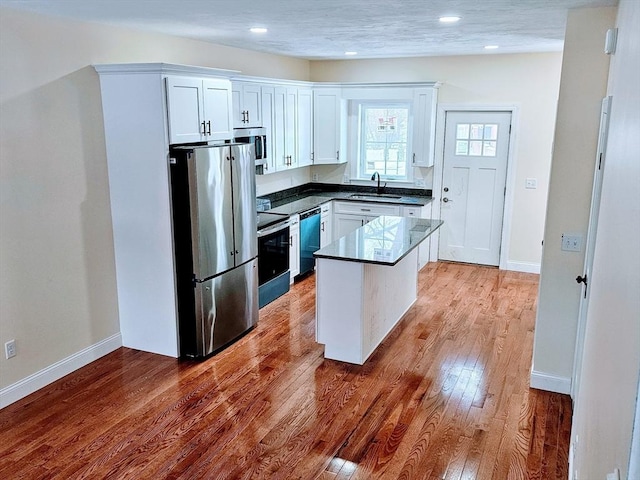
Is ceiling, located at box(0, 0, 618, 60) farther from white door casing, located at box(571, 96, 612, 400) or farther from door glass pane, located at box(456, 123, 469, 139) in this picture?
door glass pane, located at box(456, 123, 469, 139)

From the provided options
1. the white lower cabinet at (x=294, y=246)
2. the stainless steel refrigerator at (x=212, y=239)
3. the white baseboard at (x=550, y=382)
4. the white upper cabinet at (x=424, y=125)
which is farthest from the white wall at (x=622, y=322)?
the white upper cabinet at (x=424, y=125)

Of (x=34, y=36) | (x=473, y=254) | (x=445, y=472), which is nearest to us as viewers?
(x=445, y=472)

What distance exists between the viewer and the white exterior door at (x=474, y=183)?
22.1 ft

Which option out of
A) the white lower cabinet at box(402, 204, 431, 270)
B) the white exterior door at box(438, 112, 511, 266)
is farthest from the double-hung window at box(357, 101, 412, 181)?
the white lower cabinet at box(402, 204, 431, 270)

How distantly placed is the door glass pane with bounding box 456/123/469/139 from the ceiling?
4.29 feet

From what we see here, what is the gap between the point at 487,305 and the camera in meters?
5.62

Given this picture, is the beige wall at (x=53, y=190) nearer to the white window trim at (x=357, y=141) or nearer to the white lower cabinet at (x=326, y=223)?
the white lower cabinet at (x=326, y=223)

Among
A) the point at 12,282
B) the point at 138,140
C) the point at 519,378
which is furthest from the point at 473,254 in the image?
the point at 12,282

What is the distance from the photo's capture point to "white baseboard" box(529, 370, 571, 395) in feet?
12.5

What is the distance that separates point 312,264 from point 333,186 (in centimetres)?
147

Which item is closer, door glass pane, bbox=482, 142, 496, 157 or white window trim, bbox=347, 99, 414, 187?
door glass pane, bbox=482, 142, 496, 157

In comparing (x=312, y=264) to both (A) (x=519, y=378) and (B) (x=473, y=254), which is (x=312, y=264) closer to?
(B) (x=473, y=254)

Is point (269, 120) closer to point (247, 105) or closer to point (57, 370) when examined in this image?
point (247, 105)

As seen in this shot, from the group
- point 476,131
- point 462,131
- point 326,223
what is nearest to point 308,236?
point 326,223
